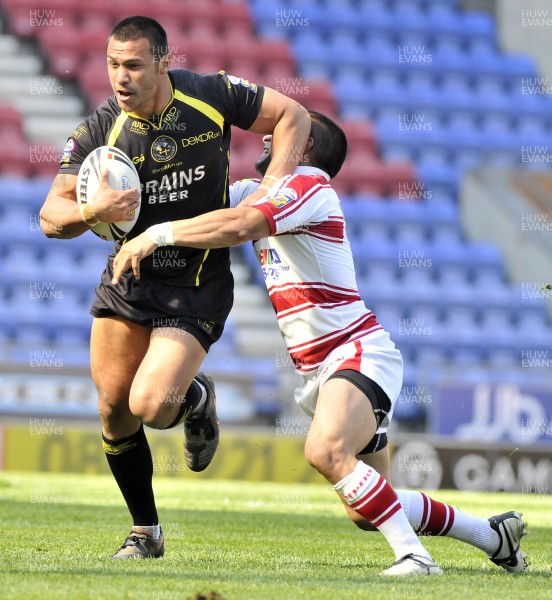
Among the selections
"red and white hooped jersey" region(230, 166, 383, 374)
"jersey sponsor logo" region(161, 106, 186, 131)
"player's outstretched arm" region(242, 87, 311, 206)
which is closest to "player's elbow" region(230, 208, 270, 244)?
"red and white hooped jersey" region(230, 166, 383, 374)

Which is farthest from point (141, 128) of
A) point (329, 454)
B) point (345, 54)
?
point (345, 54)

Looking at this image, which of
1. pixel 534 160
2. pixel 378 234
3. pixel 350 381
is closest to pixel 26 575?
pixel 350 381

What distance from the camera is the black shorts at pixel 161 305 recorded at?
5.70 meters

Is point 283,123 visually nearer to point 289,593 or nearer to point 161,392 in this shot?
point 161,392

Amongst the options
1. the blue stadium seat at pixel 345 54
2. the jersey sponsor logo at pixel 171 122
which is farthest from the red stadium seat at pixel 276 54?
the jersey sponsor logo at pixel 171 122

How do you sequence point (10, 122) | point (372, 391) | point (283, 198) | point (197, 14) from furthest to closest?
point (197, 14) → point (10, 122) → point (283, 198) → point (372, 391)

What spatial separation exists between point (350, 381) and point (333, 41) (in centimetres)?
1541

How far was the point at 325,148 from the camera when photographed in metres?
5.71

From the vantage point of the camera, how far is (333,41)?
19.8 m

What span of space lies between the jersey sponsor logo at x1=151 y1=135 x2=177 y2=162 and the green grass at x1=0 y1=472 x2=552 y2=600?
1.85m

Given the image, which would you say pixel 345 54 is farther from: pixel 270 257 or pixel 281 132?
pixel 270 257

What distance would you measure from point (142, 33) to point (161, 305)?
1255 millimetres

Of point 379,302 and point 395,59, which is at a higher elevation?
point 395,59

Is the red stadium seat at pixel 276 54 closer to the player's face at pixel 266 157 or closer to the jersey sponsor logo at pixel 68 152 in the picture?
the player's face at pixel 266 157
